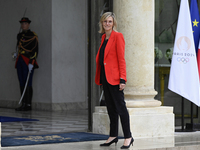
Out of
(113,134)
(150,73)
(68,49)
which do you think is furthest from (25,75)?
(113,134)

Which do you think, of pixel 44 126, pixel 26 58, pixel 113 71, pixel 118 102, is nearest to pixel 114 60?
pixel 113 71

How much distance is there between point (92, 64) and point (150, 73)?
853 millimetres

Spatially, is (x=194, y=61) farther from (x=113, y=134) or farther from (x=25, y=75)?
(x=25, y=75)

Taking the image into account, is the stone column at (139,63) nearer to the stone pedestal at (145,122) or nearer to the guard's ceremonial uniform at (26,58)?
the stone pedestal at (145,122)

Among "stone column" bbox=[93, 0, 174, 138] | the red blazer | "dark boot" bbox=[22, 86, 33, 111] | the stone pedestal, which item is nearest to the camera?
the red blazer

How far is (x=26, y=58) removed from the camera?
10820 millimetres

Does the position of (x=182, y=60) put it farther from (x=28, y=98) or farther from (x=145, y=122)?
(x=28, y=98)

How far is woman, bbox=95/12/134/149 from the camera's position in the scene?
488 centimetres

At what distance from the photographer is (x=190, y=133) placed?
6566 millimetres

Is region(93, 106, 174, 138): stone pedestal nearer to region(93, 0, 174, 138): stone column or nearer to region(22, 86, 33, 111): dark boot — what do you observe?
region(93, 0, 174, 138): stone column

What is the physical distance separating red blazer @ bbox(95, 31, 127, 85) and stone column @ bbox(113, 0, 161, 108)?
3.90ft

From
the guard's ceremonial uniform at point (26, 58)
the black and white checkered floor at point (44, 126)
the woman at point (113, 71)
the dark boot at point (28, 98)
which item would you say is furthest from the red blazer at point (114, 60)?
the dark boot at point (28, 98)

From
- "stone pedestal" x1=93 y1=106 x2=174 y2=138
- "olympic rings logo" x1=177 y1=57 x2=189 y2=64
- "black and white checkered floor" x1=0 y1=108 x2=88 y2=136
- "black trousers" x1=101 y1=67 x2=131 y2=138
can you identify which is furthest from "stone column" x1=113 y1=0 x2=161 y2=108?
"black trousers" x1=101 y1=67 x2=131 y2=138

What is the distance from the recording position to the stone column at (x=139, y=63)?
6098 mm
